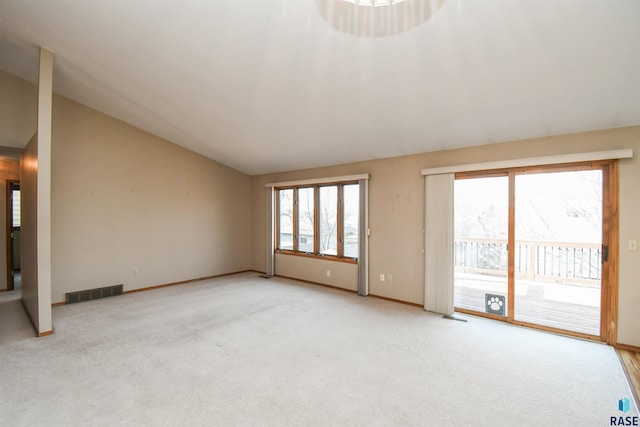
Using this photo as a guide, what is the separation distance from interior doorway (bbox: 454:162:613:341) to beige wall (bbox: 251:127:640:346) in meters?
0.15

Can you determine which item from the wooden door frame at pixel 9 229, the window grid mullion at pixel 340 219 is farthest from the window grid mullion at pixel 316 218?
the wooden door frame at pixel 9 229

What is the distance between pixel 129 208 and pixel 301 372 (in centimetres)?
442

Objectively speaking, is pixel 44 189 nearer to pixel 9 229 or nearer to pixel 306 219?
pixel 9 229

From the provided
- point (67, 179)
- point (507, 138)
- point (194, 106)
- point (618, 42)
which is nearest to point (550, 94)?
point (618, 42)

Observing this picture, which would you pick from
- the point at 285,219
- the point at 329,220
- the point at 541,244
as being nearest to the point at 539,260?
the point at 541,244

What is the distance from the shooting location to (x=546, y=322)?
3521 mm

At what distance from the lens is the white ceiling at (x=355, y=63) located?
6.85ft

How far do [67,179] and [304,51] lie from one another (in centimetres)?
435

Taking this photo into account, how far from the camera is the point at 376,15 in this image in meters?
2.15

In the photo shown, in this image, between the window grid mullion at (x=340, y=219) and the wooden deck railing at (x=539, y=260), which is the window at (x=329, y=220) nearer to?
the window grid mullion at (x=340, y=219)

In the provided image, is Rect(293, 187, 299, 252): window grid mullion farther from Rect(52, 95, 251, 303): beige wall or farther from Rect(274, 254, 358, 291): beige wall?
Rect(52, 95, 251, 303): beige wall

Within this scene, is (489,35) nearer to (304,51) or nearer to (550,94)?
(550,94)

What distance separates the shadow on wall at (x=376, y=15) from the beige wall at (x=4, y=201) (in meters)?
6.85

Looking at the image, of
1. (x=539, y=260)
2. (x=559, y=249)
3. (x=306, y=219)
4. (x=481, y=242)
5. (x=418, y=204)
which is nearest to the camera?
(x=418, y=204)
